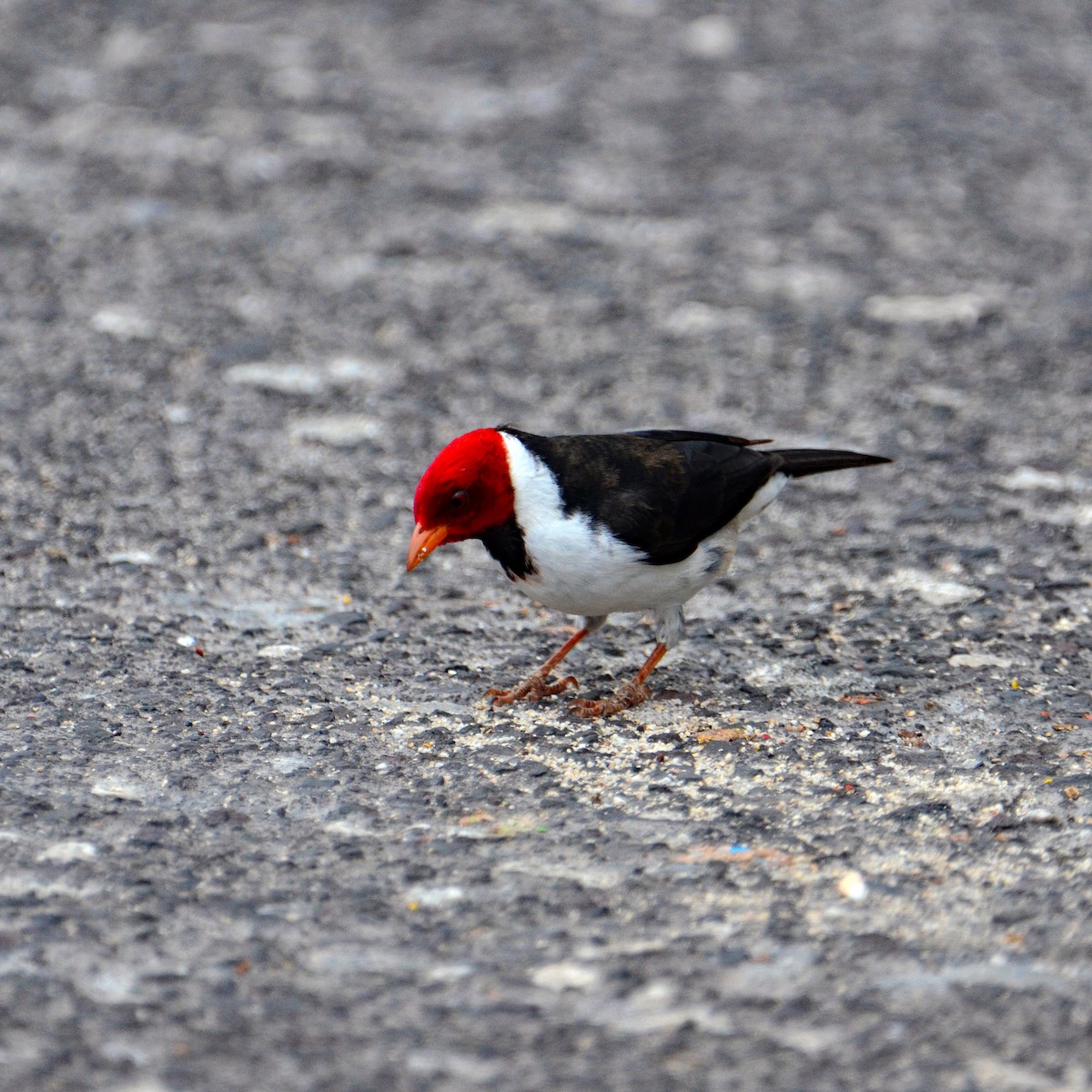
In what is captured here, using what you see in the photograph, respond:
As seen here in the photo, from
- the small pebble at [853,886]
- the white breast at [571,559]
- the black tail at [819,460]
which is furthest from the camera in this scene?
the black tail at [819,460]

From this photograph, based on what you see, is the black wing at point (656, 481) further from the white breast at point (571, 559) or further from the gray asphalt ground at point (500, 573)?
the gray asphalt ground at point (500, 573)

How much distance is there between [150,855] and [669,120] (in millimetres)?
5220

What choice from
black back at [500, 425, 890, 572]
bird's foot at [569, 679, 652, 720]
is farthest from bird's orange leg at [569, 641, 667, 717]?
black back at [500, 425, 890, 572]

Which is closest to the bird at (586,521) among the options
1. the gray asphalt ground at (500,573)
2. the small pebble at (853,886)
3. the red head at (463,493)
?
the red head at (463,493)

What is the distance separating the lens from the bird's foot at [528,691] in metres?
3.75

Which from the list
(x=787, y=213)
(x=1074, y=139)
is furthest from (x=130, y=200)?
(x=1074, y=139)

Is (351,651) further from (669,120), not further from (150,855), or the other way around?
(669,120)

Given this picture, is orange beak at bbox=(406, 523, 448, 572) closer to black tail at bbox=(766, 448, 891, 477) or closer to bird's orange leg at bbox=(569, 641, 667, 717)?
bird's orange leg at bbox=(569, 641, 667, 717)

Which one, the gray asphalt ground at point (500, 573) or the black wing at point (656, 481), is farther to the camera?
the black wing at point (656, 481)

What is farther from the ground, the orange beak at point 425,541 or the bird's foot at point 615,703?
the orange beak at point 425,541

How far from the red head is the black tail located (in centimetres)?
92

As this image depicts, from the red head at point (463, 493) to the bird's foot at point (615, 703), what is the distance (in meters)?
0.50

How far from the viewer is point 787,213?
21.4ft

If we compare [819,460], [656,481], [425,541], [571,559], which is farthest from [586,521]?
[819,460]
